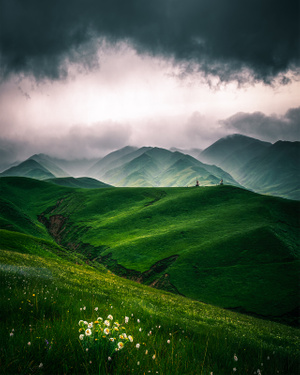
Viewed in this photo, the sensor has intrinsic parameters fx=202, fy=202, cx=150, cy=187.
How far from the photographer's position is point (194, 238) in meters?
76.1

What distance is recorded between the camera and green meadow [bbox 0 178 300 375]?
11.7 ft

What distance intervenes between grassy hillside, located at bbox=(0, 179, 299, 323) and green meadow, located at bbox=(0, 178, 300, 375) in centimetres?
43

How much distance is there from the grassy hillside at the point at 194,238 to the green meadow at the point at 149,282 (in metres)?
0.43

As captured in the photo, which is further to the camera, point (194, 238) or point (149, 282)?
point (194, 238)

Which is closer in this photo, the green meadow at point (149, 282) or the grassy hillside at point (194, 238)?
the green meadow at point (149, 282)

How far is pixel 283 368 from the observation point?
189 inches

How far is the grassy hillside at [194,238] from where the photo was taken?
50.5 m

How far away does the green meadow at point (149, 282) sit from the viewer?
3581 millimetres

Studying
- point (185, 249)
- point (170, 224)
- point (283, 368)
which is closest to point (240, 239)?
point (185, 249)

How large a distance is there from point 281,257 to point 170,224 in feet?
145

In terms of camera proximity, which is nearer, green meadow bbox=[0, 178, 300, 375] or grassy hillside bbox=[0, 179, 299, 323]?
green meadow bbox=[0, 178, 300, 375]

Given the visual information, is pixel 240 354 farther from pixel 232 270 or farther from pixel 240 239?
pixel 240 239

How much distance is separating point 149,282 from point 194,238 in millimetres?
26646

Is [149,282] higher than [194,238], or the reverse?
[194,238]
